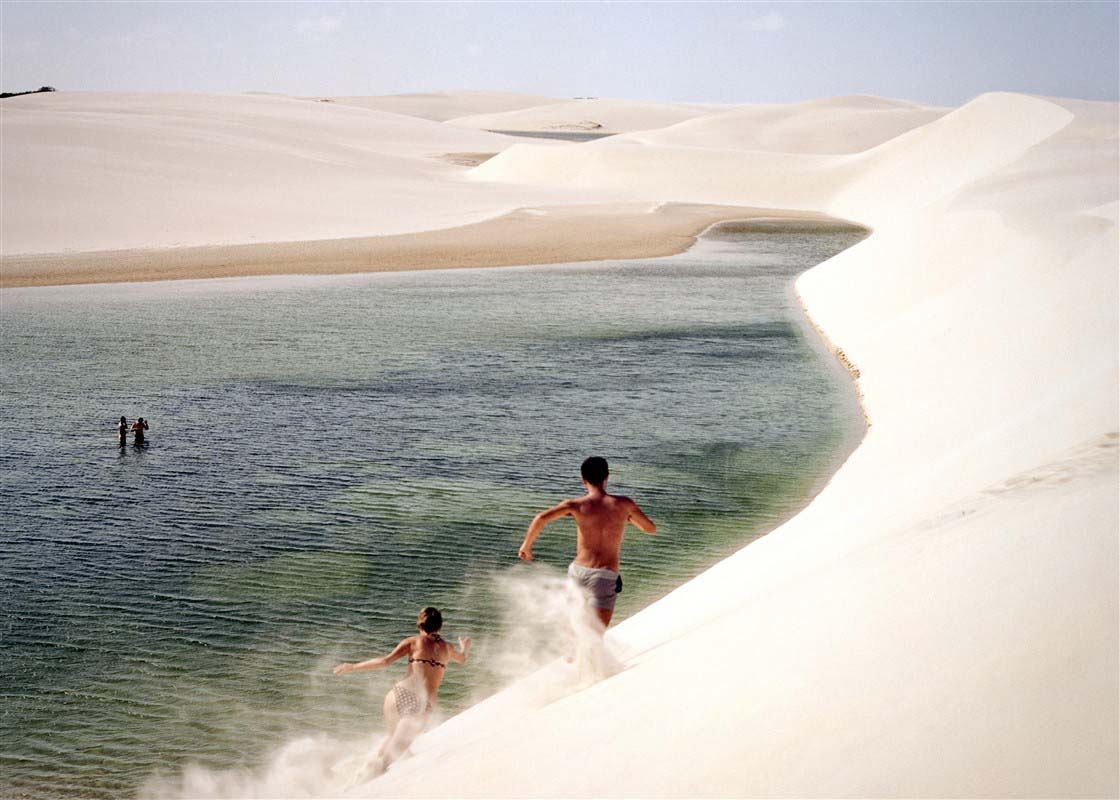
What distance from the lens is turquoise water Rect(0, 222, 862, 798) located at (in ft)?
28.7

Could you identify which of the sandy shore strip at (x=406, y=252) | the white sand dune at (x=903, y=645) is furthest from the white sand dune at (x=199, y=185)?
the white sand dune at (x=903, y=645)

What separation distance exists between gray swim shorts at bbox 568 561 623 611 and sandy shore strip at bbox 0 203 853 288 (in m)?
29.3

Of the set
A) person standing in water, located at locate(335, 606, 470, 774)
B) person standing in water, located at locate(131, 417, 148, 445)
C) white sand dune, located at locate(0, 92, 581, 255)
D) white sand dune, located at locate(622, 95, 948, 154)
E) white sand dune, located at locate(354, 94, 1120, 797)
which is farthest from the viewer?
white sand dune, located at locate(622, 95, 948, 154)

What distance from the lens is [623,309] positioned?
2845 cm

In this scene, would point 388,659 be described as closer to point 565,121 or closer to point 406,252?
point 406,252

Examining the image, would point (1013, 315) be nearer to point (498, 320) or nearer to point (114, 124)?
point (498, 320)

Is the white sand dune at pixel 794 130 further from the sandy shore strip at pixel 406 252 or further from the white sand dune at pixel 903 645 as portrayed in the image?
the white sand dune at pixel 903 645

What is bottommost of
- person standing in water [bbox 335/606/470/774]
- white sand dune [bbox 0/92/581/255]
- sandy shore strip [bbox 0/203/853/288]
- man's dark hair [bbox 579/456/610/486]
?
person standing in water [bbox 335/606/470/774]

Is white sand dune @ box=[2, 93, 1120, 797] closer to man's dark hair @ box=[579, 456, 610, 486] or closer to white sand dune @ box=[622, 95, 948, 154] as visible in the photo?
man's dark hair @ box=[579, 456, 610, 486]

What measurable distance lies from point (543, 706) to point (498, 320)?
66.0 feet

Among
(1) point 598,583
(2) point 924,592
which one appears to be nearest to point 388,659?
(1) point 598,583

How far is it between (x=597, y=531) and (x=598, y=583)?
0.30m

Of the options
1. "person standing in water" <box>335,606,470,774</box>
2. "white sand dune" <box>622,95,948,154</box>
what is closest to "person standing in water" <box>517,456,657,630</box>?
"person standing in water" <box>335,606,470,774</box>

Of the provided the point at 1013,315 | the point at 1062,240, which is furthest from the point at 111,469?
the point at 1062,240
